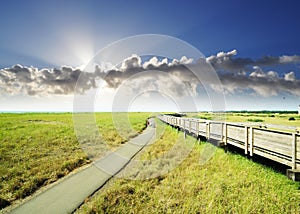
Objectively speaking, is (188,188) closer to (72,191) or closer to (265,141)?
(265,141)

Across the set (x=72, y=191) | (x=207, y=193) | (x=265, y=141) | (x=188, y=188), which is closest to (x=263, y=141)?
(x=265, y=141)

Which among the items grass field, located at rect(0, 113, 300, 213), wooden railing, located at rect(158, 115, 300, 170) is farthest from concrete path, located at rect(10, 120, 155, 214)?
wooden railing, located at rect(158, 115, 300, 170)

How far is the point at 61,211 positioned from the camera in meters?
6.67

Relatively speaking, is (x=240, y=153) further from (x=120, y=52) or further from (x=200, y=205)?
(x=120, y=52)

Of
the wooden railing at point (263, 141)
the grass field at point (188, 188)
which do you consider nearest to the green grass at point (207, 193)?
the grass field at point (188, 188)

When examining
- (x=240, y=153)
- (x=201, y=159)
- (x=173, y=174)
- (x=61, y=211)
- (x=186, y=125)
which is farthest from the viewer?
(x=186, y=125)

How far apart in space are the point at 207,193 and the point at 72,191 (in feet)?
15.8

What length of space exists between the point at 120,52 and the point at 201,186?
15.2 m

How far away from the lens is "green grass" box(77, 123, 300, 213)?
6.84m

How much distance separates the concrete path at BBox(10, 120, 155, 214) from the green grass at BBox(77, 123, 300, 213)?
497 mm

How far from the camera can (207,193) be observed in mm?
7875

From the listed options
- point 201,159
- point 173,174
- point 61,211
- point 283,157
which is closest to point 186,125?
point 201,159

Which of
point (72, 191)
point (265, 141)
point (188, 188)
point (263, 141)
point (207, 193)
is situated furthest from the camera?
point (188, 188)

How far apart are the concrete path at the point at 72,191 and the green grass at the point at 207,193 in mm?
497
